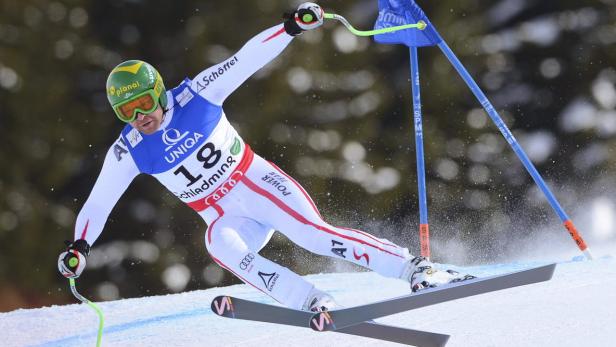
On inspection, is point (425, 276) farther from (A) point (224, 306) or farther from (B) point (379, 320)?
(B) point (379, 320)

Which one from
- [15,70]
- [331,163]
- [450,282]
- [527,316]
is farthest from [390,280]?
[15,70]

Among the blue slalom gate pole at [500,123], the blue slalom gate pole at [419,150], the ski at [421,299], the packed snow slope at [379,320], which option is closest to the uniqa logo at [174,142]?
the ski at [421,299]

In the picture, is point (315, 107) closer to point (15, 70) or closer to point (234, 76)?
point (15, 70)

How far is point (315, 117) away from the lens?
9750 mm

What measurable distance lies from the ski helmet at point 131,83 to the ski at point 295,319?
901 millimetres

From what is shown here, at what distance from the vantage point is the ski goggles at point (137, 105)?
12.5 ft

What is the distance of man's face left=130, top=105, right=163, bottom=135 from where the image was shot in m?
3.85

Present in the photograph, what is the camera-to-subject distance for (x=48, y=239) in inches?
355

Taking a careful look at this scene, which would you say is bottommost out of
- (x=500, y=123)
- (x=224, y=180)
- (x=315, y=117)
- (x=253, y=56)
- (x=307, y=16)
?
(x=224, y=180)

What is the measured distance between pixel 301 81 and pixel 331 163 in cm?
93

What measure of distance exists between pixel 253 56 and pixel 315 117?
5919 mm


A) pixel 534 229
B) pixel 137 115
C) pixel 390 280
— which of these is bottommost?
pixel 137 115

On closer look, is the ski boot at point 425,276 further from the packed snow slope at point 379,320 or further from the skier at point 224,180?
the packed snow slope at point 379,320

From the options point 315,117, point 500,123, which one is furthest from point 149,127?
point 315,117
